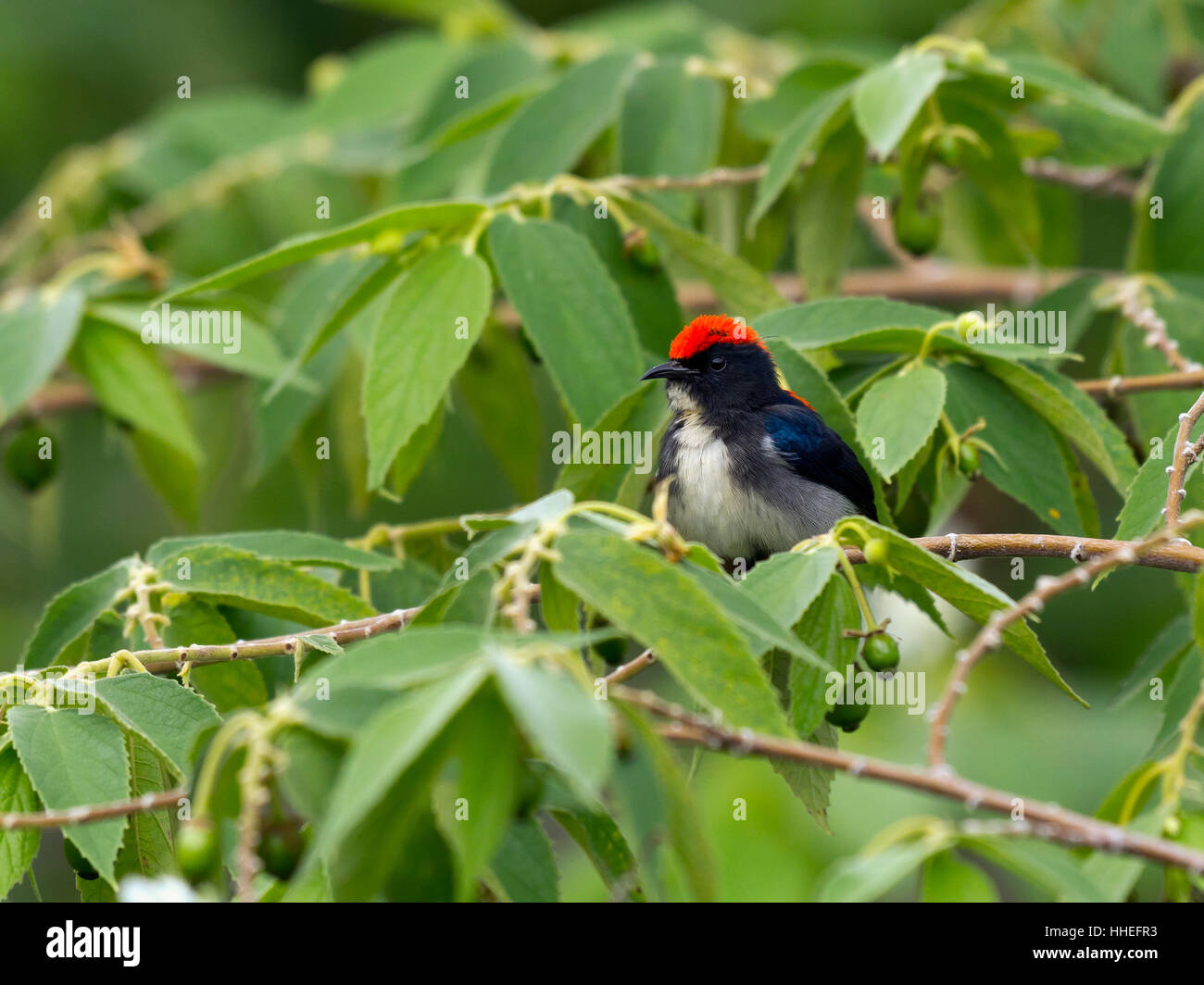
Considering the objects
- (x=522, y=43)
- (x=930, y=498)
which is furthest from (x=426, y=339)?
(x=522, y=43)

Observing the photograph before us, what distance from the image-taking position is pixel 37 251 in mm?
4914

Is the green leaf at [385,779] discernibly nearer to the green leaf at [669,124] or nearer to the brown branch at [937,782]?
the brown branch at [937,782]

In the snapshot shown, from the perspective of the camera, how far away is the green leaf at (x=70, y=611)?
252 cm

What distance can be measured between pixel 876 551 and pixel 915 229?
5.07 ft

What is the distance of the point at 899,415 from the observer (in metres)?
2.47

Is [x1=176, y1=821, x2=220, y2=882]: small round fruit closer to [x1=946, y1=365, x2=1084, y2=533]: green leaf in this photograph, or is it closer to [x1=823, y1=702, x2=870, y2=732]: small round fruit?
[x1=823, y1=702, x2=870, y2=732]: small round fruit

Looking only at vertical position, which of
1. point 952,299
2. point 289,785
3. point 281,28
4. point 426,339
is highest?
point 281,28

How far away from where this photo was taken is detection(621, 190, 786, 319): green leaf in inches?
120

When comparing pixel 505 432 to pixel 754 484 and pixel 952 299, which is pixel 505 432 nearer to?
pixel 754 484

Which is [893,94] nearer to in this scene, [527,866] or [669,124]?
[669,124]

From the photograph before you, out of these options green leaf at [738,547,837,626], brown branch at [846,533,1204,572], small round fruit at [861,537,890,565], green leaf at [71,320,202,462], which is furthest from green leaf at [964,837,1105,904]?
green leaf at [71,320,202,462]

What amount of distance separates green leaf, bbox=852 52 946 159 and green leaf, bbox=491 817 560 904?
160cm

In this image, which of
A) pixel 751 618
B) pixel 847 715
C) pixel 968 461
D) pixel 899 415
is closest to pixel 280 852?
pixel 751 618
